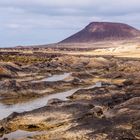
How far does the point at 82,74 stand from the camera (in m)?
65.1

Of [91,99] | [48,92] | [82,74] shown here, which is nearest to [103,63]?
[82,74]

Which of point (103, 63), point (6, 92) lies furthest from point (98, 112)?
point (103, 63)

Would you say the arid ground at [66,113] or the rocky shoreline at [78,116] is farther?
the arid ground at [66,113]

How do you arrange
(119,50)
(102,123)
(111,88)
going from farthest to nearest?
(119,50) < (111,88) < (102,123)

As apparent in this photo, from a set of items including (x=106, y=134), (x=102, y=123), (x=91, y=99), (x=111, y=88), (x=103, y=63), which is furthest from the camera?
(x=103, y=63)

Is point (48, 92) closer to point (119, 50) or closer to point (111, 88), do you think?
point (111, 88)

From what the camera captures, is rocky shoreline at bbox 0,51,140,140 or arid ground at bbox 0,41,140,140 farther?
arid ground at bbox 0,41,140,140

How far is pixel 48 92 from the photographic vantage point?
47750 millimetres

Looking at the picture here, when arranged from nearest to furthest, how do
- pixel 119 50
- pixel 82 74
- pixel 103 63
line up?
pixel 82 74 < pixel 103 63 < pixel 119 50

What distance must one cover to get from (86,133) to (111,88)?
20.1 meters

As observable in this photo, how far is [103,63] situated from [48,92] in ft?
143

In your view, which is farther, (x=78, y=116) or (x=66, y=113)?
(x=66, y=113)

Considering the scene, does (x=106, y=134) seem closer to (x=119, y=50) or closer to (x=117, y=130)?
(x=117, y=130)

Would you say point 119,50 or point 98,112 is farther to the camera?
point 119,50
